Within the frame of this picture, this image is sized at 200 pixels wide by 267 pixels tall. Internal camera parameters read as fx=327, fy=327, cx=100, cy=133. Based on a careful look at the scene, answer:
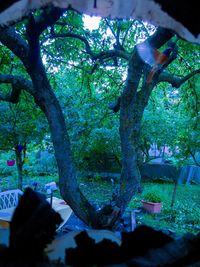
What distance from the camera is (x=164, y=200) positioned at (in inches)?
466

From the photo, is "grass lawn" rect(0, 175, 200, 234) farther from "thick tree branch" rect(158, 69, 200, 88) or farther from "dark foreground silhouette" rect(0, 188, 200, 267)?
"dark foreground silhouette" rect(0, 188, 200, 267)

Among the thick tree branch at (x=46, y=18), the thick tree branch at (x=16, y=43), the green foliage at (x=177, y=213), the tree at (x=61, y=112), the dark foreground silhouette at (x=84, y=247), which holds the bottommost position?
the green foliage at (x=177, y=213)

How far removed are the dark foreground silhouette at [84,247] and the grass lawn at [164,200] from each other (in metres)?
4.81

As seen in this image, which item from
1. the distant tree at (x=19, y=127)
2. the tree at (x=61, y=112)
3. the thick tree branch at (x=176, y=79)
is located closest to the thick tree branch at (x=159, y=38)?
the tree at (x=61, y=112)

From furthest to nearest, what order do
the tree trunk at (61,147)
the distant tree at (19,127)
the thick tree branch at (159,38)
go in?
the distant tree at (19,127) → the tree trunk at (61,147) → the thick tree branch at (159,38)

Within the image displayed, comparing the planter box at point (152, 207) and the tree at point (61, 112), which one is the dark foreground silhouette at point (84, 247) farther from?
the planter box at point (152, 207)

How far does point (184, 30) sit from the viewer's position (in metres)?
1.80

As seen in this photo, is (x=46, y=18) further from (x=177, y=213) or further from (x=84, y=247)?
(x=177, y=213)

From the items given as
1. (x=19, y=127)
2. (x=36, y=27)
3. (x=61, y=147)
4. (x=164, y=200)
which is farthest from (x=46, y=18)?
(x=164, y=200)

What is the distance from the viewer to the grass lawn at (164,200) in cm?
877

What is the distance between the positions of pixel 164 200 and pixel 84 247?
10870 mm

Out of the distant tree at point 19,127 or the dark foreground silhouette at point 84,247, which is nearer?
the dark foreground silhouette at point 84,247

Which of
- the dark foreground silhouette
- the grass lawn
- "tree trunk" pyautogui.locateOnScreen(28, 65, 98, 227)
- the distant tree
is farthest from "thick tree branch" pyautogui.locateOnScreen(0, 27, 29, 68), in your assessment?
the grass lawn

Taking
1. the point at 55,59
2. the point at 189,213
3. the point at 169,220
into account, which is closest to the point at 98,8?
the point at 55,59
